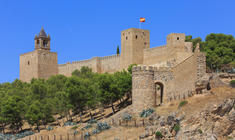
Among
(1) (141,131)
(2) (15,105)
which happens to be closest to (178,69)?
(1) (141,131)

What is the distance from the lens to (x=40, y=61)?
66.6m

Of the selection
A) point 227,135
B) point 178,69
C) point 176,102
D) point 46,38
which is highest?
point 46,38

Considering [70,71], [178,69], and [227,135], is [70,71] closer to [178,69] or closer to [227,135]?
[178,69]

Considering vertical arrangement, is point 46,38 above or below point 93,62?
above

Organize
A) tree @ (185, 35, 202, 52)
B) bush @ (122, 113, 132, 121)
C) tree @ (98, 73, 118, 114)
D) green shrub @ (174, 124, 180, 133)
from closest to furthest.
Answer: green shrub @ (174, 124, 180, 133) → bush @ (122, 113, 132, 121) → tree @ (98, 73, 118, 114) → tree @ (185, 35, 202, 52)

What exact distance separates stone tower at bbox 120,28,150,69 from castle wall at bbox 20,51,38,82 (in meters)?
19.7

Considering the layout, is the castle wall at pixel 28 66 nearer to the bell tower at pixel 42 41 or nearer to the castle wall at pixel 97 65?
the bell tower at pixel 42 41

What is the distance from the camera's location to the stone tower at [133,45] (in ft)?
171

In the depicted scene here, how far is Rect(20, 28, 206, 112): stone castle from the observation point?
100ft

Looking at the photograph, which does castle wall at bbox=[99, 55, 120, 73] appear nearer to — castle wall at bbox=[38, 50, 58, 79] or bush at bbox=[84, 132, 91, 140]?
castle wall at bbox=[38, 50, 58, 79]

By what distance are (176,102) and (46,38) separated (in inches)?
1738

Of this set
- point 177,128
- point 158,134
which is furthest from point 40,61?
point 177,128

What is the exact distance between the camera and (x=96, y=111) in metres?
44.9

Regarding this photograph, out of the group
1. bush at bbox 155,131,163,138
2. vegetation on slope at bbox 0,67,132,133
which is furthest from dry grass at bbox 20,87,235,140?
vegetation on slope at bbox 0,67,132,133
